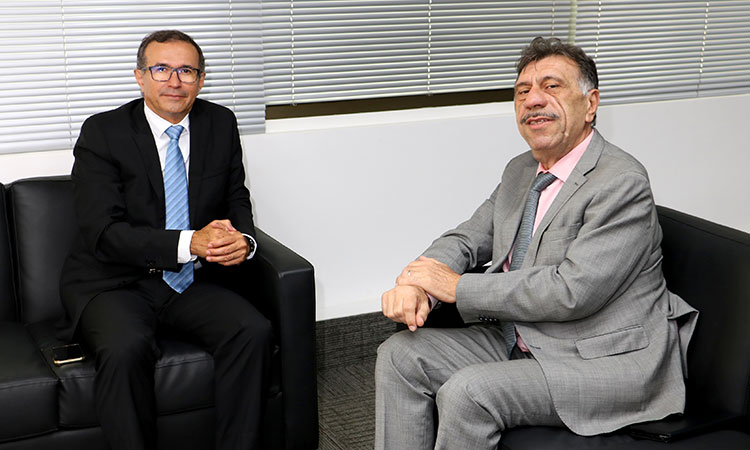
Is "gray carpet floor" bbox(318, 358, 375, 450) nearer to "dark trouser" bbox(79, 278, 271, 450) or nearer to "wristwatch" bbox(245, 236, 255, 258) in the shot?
"dark trouser" bbox(79, 278, 271, 450)

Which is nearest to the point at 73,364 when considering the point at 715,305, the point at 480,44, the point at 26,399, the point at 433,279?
the point at 26,399

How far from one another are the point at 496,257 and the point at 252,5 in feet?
4.90

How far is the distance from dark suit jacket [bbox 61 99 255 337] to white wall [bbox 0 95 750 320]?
1.57 ft

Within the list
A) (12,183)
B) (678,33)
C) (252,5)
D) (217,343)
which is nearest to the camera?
(217,343)

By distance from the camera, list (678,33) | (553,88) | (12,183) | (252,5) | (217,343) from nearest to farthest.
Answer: (553,88), (217,343), (12,183), (252,5), (678,33)

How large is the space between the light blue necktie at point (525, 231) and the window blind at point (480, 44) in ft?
4.43

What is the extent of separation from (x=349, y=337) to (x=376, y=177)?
0.69 meters

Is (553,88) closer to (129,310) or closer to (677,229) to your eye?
(677,229)

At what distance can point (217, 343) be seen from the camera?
268cm

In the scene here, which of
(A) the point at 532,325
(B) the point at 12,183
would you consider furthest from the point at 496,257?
(B) the point at 12,183

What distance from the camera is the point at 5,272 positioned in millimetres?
2928

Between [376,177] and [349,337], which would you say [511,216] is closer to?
[376,177]

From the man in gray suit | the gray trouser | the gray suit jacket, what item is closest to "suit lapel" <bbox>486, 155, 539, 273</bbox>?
the man in gray suit

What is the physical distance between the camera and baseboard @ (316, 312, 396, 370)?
143 inches
